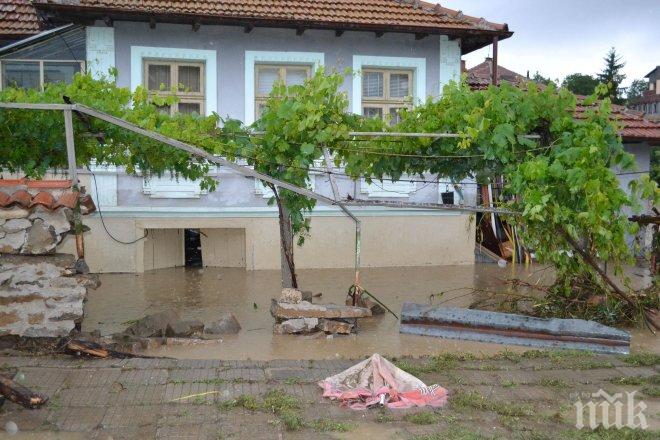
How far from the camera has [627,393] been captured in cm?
641

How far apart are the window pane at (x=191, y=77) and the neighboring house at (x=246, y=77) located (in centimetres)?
2

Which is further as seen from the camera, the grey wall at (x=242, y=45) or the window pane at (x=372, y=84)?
the window pane at (x=372, y=84)

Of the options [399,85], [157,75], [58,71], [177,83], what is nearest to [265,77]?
[177,83]

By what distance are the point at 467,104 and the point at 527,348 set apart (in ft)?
9.73

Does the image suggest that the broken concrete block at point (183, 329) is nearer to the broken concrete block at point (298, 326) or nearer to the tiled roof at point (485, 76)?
the broken concrete block at point (298, 326)


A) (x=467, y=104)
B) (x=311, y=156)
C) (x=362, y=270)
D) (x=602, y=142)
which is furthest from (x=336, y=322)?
(x=362, y=270)

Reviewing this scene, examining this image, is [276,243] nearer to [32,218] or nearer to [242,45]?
[242,45]

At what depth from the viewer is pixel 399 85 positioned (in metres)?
14.9

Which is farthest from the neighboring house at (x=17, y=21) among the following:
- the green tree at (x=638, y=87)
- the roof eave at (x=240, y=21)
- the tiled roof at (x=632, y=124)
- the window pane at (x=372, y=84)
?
the green tree at (x=638, y=87)

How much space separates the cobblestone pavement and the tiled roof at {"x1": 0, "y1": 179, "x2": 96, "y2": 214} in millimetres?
1609

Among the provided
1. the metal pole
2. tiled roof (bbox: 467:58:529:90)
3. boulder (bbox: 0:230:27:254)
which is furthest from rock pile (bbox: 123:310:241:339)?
tiled roof (bbox: 467:58:529:90)

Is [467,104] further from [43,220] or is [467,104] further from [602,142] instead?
[43,220]

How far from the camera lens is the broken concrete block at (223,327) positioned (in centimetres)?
883

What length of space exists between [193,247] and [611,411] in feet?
35.2
